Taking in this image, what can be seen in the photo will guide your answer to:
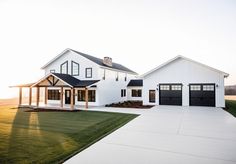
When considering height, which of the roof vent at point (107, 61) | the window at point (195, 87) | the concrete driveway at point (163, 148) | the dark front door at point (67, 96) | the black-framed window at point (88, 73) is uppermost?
the roof vent at point (107, 61)

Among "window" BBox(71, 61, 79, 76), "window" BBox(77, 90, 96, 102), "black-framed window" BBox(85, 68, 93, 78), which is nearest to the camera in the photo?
"window" BBox(77, 90, 96, 102)

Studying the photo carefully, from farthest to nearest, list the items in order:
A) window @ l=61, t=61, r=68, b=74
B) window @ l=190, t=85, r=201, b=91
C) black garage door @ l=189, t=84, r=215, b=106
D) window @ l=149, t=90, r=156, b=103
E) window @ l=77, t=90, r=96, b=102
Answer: window @ l=61, t=61, r=68, b=74
window @ l=149, t=90, r=156, b=103
window @ l=77, t=90, r=96, b=102
window @ l=190, t=85, r=201, b=91
black garage door @ l=189, t=84, r=215, b=106

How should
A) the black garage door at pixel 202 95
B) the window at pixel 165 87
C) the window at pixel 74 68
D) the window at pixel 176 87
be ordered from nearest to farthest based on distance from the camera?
the black garage door at pixel 202 95 < the window at pixel 176 87 < the window at pixel 165 87 < the window at pixel 74 68

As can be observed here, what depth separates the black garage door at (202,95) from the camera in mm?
18484

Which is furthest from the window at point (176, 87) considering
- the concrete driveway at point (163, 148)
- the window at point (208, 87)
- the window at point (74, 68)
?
the window at point (74, 68)

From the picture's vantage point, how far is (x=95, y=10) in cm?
1714

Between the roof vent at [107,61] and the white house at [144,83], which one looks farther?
the roof vent at [107,61]

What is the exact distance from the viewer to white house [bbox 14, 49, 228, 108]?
1838cm

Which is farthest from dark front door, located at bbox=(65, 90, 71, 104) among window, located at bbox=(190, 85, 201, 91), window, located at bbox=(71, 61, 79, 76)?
window, located at bbox=(190, 85, 201, 91)

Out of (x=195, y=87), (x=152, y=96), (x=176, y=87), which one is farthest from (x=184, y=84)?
(x=152, y=96)

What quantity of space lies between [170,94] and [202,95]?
3713 millimetres

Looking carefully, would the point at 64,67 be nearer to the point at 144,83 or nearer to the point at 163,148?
the point at 144,83

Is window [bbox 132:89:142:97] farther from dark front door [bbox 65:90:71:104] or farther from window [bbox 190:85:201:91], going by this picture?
dark front door [bbox 65:90:71:104]

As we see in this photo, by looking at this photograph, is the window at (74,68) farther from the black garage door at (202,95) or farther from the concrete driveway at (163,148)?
the concrete driveway at (163,148)
